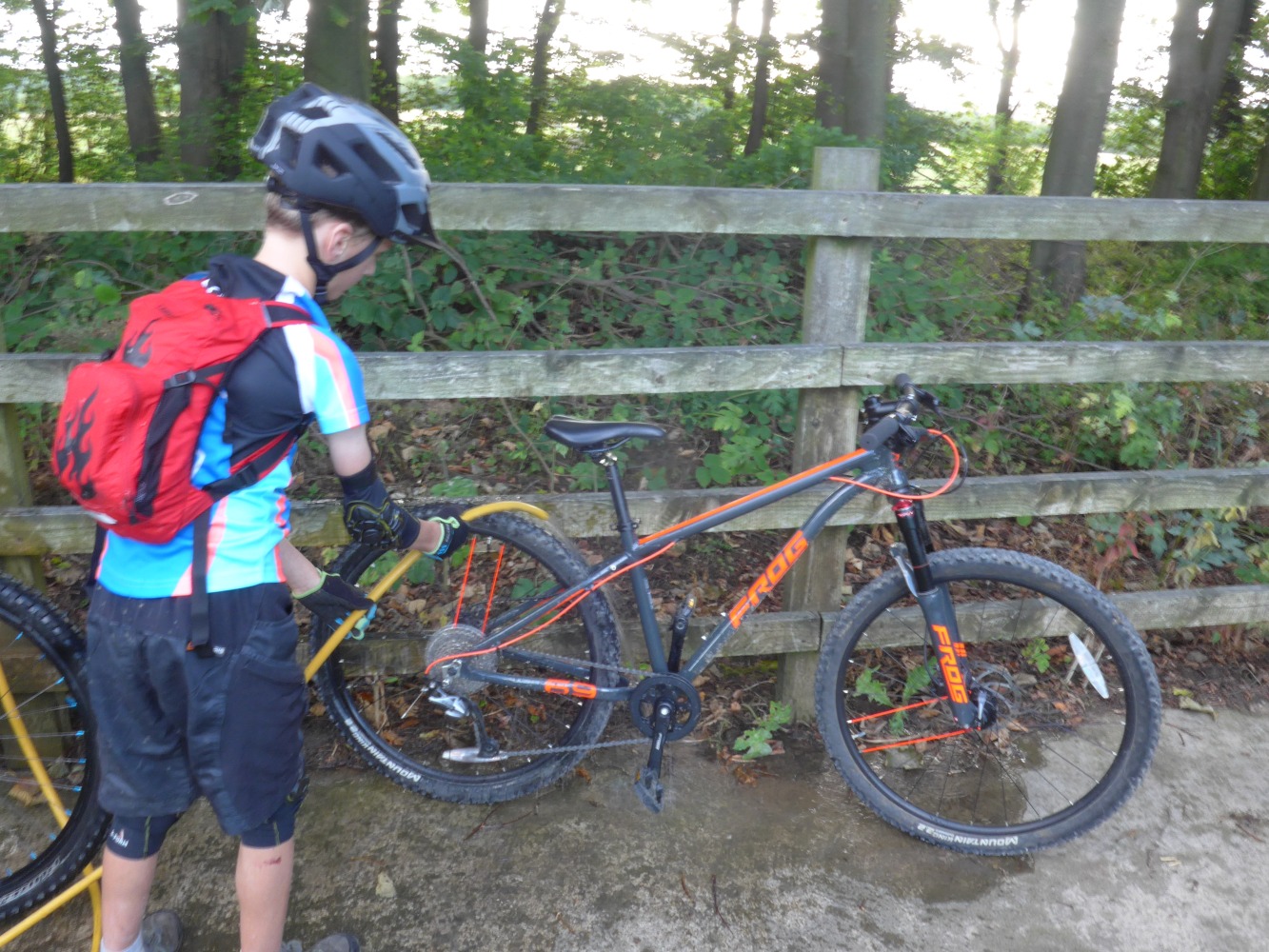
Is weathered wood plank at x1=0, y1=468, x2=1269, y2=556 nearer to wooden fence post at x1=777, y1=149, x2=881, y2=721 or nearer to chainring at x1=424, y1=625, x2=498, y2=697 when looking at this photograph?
wooden fence post at x1=777, y1=149, x2=881, y2=721

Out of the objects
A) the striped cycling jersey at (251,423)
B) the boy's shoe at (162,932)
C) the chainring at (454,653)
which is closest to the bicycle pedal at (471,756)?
the chainring at (454,653)

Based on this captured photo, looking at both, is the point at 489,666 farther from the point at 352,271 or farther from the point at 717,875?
the point at 352,271

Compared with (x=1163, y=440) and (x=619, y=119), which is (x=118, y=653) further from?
(x=619, y=119)

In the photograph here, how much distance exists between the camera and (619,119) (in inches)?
271

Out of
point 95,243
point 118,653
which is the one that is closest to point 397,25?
point 95,243

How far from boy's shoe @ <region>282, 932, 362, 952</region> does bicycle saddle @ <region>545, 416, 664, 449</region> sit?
1357mm

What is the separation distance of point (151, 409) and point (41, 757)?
5.94 feet

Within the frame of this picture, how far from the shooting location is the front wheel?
2844mm

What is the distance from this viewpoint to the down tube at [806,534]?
2834 mm

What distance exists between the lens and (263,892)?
2.18 metres

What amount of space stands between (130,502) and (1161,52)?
14.0m

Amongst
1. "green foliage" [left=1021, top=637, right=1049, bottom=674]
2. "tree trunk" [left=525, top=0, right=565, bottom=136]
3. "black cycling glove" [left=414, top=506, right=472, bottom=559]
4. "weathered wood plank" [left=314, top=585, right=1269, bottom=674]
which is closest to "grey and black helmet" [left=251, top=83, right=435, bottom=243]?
"black cycling glove" [left=414, top=506, right=472, bottom=559]

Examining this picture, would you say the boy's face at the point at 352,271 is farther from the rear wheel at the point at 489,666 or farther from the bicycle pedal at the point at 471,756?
the bicycle pedal at the point at 471,756

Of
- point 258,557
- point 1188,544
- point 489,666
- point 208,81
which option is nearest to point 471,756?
point 489,666
